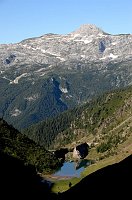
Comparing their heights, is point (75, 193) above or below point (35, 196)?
above

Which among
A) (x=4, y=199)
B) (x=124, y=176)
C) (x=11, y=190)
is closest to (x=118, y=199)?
(x=124, y=176)

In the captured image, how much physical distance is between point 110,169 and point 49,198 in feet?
173

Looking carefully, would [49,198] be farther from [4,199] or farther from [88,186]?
[88,186]

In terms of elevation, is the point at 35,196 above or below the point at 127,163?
below

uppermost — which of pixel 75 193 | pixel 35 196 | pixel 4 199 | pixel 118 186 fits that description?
pixel 118 186

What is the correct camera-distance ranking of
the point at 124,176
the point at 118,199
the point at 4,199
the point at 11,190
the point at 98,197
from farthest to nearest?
the point at 11,190, the point at 4,199, the point at 124,176, the point at 98,197, the point at 118,199

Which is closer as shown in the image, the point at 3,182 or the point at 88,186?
the point at 88,186

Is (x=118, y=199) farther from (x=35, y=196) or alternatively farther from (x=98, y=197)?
(x=35, y=196)

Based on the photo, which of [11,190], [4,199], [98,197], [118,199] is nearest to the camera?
[118,199]

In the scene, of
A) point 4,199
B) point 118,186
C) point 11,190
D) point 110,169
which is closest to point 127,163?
point 110,169

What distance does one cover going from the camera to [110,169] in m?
142

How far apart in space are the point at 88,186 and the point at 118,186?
15038 millimetres

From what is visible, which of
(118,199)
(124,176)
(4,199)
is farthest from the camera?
(4,199)

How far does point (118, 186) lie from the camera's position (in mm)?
116188
